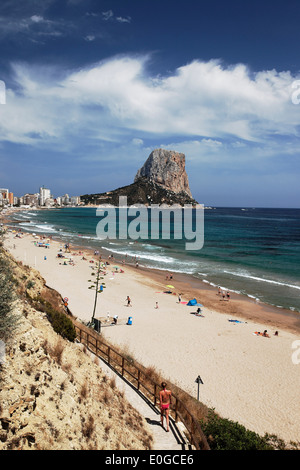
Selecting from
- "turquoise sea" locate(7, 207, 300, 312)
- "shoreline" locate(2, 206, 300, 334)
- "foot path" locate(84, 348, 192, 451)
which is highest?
"foot path" locate(84, 348, 192, 451)

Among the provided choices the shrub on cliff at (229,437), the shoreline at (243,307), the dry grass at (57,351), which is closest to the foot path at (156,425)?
the shrub on cliff at (229,437)

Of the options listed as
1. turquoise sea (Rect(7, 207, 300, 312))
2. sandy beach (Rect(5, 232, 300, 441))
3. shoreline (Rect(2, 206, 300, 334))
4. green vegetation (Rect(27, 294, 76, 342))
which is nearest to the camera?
green vegetation (Rect(27, 294, 76, 342))

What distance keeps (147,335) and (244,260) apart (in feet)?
96.3

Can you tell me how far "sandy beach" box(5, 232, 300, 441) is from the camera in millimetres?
10805

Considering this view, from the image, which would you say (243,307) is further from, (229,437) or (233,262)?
(229,437)

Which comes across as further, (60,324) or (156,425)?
(60,324)

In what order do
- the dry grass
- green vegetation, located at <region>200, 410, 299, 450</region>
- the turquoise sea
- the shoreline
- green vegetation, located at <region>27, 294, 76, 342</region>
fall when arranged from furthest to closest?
the turquoise sea < the shoreline < green vegetation, located at <region>27, 294, 76, 342</region> < the dry grass < green vegetation, located at <region>200, 410, 299, 450</region>

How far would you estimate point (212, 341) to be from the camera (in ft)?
54.3

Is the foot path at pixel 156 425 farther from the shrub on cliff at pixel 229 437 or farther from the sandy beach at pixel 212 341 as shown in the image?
the sandy beach at pixel 212 341

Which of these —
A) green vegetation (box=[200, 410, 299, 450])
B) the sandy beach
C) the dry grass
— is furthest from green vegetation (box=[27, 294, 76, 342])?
the sandy beach

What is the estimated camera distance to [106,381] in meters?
7.08

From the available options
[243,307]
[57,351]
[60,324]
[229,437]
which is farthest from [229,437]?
[243,307]

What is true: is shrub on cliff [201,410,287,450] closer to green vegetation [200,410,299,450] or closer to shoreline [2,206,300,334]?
green vegetation [200,410,299,450]

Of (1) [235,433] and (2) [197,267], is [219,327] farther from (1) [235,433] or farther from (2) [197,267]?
(2) [197,267]
